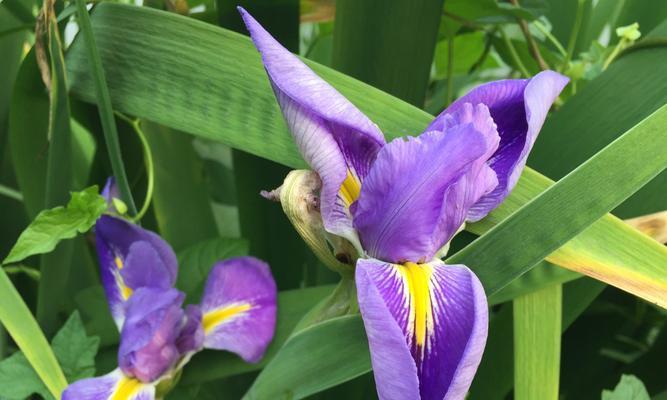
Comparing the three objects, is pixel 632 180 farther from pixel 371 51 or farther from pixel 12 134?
pixel 12 134

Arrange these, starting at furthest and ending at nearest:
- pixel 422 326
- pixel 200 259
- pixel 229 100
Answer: pixel 200 259, pixel 229 100, pixel 422 326

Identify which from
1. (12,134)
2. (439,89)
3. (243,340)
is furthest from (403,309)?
(439,89)

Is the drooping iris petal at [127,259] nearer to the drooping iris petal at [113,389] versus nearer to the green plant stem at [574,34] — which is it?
the drooping iris petal at [113,389]

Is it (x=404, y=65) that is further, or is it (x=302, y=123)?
(x=404, y=65)

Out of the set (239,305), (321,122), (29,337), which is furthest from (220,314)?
(321,122)

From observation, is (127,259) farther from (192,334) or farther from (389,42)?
(389,42)

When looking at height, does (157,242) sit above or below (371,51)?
below
